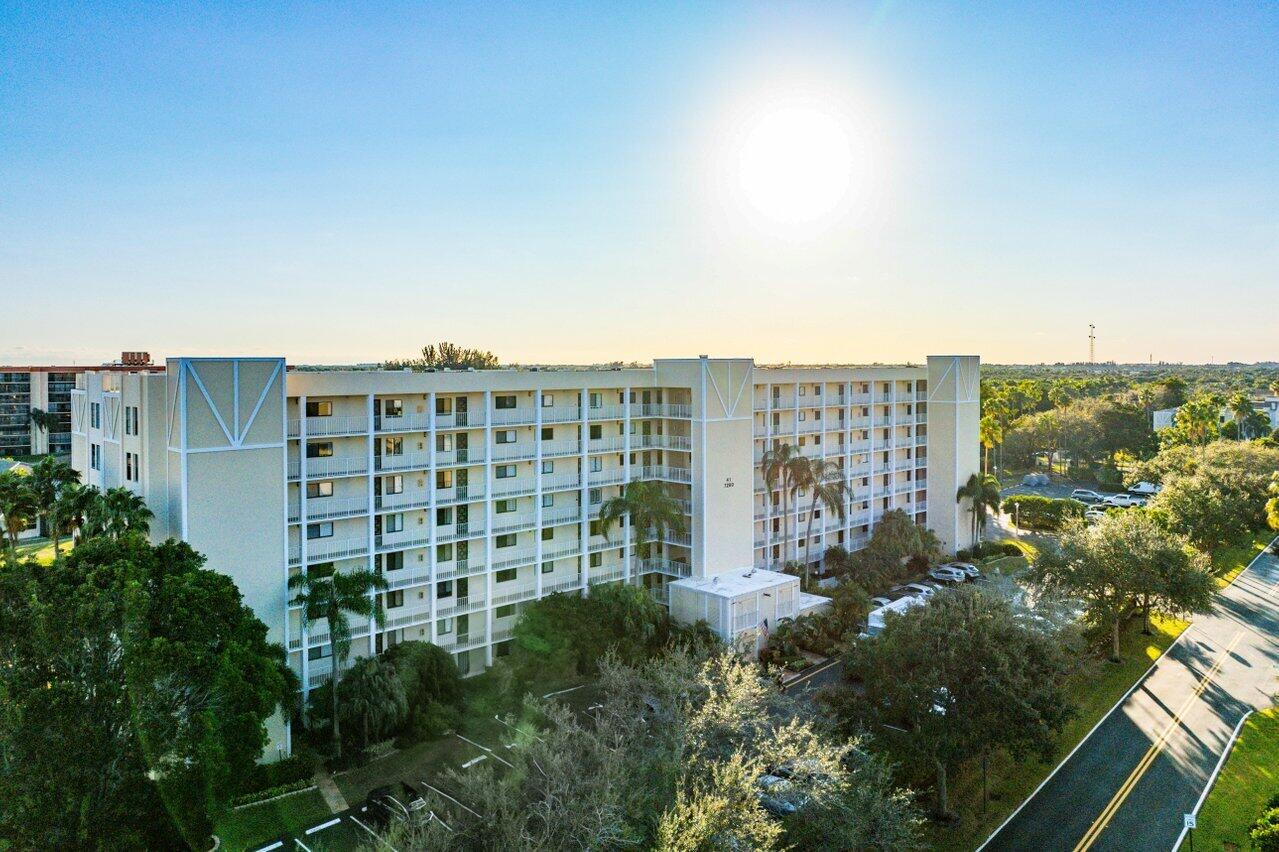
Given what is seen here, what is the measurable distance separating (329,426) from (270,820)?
15.8 meters

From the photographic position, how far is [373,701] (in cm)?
3241

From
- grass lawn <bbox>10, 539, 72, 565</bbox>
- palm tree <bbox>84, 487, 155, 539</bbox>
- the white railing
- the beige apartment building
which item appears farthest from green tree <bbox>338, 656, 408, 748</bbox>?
grass lawn <bbox>10, 539, 72, 565</bbox>

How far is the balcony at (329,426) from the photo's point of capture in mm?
34719

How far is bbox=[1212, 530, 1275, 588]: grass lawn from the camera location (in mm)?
57906

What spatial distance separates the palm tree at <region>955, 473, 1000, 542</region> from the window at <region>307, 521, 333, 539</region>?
157 feet

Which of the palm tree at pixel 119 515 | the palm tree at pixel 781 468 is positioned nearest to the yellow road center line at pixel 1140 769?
the palm tree at pixel 781 468

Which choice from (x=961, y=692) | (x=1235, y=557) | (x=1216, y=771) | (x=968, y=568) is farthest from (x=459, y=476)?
(x=1235, y=557)

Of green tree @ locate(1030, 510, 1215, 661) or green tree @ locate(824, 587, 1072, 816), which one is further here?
green tree @ locate(1030, 510, 1215, 661)

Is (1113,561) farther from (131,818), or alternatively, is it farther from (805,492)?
(131,818)

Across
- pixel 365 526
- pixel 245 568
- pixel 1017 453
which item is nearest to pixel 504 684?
pixel 365 526

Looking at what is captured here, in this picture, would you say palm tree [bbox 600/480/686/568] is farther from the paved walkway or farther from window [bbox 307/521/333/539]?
the paved walkway

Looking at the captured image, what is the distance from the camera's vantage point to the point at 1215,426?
10156 cm

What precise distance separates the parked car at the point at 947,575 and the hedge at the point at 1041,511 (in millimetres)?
19278

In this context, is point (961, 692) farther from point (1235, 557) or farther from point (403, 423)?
point (1235, 557)
